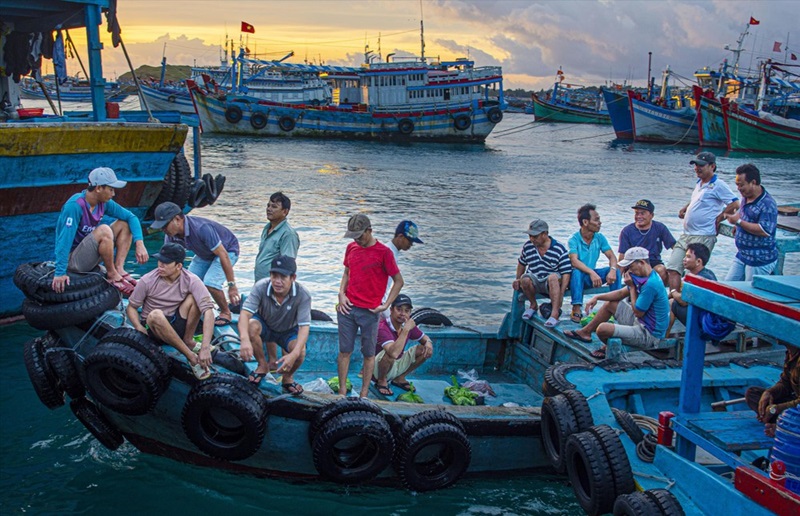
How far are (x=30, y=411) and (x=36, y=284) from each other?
6.56ft

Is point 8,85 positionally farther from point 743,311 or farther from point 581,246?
point 743,311

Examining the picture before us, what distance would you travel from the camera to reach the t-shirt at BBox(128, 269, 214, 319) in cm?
575

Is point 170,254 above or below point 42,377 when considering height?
above

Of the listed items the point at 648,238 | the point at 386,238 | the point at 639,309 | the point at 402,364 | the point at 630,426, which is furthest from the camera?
the point at 386,238

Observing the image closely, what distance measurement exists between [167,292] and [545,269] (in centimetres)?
376

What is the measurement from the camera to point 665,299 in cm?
661

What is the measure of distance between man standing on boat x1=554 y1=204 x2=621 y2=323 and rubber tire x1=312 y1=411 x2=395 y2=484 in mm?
2747

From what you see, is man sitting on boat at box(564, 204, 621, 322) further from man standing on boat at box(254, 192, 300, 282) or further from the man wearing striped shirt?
man standing on boat at box(254, 192, 300, 282)

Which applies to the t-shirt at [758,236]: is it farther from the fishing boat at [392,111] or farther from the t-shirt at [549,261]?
the fishing boat at [392,111]

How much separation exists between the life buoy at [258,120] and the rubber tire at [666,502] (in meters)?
44.7

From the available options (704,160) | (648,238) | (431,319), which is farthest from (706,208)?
(431,319)

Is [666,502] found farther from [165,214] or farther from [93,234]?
[93,234]

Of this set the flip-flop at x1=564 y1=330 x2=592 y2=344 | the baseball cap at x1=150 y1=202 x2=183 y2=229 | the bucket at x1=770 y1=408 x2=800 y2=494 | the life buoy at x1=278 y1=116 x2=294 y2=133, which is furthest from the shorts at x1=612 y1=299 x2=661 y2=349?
the life buoy at x1=278 y1=116 x2=294 y2=133

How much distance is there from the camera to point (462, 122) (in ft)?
156
